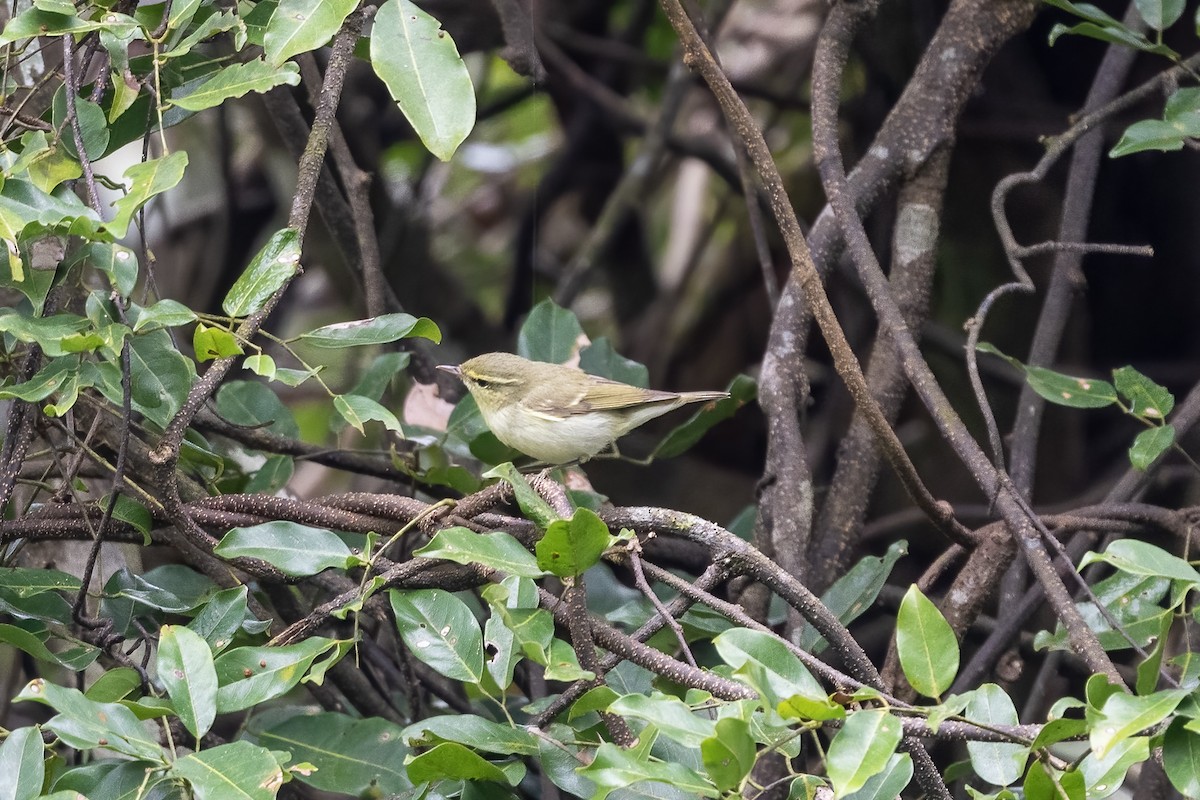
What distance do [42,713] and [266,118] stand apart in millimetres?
2242

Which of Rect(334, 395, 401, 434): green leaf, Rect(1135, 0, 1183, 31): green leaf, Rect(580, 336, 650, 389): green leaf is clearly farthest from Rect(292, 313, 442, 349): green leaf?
Rect(1135, 0, 1183, 31): green leaf

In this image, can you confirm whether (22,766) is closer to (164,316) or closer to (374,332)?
(164,316)

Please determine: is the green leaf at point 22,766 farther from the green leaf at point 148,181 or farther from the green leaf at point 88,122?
the green leaf at point 88,122

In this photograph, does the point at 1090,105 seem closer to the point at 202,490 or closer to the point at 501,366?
the point at 501,366

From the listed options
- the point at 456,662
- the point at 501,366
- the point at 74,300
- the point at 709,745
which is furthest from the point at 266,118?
the point at 709,745

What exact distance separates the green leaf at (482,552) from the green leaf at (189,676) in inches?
11.1

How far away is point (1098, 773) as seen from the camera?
1228mm

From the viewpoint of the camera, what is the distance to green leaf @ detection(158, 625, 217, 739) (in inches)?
52.1

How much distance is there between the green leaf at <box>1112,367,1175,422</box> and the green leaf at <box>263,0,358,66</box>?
4.64 ft

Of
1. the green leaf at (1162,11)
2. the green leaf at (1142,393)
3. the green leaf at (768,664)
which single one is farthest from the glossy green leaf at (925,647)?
the green leaf at (1162,11)

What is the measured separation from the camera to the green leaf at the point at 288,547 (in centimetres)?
150

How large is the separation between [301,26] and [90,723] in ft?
2.88

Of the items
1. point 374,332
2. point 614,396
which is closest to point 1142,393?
point 614,396

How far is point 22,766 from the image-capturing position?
4.17 ft
